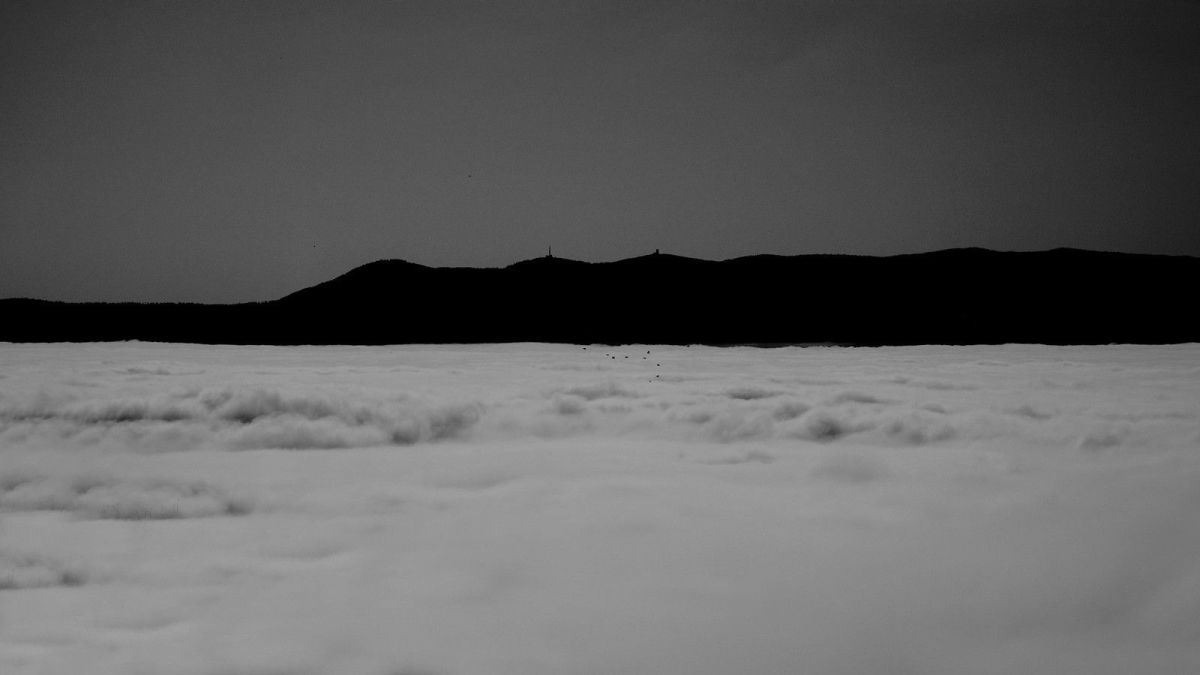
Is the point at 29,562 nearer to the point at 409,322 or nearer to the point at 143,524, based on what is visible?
the point at 143,524

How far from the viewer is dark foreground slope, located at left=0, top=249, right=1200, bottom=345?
42.4ft

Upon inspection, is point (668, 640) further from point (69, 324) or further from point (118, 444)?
point (69, 324)

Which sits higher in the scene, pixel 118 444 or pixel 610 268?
pixel 610 268

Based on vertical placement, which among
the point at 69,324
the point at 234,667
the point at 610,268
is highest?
the point at 610,268

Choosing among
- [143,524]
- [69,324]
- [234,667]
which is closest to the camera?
[234,667]

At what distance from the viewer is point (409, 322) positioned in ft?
48.7

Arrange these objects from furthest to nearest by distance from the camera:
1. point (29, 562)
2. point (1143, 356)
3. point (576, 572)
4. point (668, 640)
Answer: point (1143, 356)
point (29, 562)
point (576, 572)
point (668, 640)

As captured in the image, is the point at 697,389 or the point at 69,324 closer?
the point at 697,389

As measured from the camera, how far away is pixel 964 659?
1.30 meters

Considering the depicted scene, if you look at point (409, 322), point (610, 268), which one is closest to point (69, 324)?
point (409, 322)

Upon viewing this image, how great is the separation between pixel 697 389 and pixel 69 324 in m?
13.0

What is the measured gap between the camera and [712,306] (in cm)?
1524

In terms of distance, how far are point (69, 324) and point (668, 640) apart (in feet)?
49.5

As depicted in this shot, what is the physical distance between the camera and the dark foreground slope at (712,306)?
1293cm
